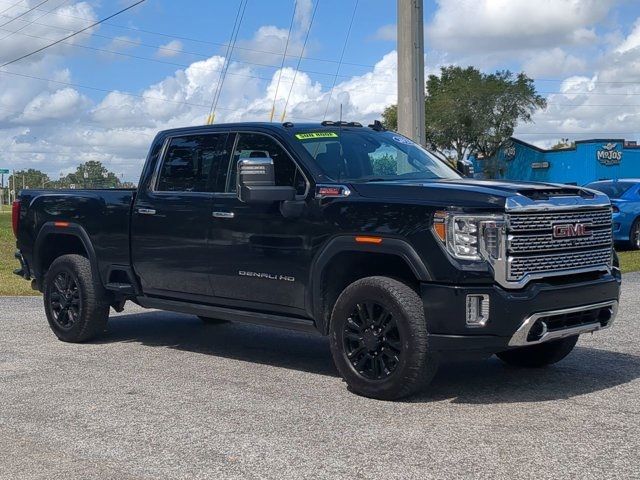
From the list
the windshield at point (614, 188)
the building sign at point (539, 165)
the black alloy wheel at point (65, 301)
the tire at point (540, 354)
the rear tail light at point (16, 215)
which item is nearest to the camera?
the tire at point (540, 354)

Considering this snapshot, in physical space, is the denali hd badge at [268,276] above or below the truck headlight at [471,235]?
below

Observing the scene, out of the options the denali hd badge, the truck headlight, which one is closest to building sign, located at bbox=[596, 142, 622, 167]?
A: the denali hd badge

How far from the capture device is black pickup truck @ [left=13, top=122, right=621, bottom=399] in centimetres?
603

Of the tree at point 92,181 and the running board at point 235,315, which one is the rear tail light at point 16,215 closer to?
the tree at point 92,181

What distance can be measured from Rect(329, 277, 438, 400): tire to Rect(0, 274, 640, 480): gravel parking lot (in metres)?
0.17

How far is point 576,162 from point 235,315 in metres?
49.3

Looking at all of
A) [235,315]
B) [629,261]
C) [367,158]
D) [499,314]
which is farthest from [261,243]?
[629,261]

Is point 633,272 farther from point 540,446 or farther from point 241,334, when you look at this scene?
point 540,446

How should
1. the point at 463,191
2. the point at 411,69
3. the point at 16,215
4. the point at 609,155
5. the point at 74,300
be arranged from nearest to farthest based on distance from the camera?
the point at 463,191, the point at 74,300, the point at 16,215, the point at 411,69, the point at 609,155

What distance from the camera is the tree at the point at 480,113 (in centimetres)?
6694

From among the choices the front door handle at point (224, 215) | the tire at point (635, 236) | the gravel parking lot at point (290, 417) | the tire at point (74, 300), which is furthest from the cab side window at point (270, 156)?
the tire at point (635, 236)

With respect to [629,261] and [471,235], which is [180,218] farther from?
[629,261]

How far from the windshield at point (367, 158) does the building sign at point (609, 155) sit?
151 feet

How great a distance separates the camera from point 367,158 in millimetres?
7496
